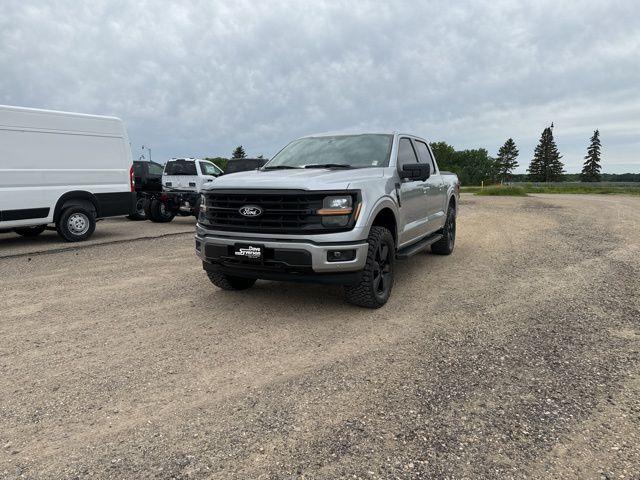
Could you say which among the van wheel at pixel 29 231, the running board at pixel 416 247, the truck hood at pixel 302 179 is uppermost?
the truck hood at pixel 302 179

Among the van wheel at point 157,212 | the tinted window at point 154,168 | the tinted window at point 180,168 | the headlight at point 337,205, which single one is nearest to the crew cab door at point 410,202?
the headlight at point 337,205

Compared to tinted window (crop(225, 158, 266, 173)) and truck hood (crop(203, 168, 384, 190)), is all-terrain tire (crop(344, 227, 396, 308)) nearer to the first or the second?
truck hood (crop(203, 168, 384, 190))

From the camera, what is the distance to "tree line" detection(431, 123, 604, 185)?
86125 millimetres

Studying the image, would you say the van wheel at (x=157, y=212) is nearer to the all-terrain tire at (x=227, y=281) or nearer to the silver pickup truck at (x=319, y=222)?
the all-terrain tire at (x=227, y=281)

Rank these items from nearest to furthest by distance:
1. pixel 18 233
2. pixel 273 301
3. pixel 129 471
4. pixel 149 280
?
1. pixel 129 471
2. pixel 273 301
3. pixel 149 280
4. pixel 18 233

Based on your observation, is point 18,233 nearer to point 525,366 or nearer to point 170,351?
point 170,351

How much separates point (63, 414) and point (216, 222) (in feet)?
7.66

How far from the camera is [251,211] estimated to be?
4.29 meters

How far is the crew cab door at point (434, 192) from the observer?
642 cm

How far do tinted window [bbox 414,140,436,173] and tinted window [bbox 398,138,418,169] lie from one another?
40cm

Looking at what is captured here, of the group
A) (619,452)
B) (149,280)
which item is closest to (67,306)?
(149,280)

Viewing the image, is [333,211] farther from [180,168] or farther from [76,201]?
[180,168]

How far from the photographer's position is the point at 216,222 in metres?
4.63

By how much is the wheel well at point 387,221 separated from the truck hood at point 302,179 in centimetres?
40
